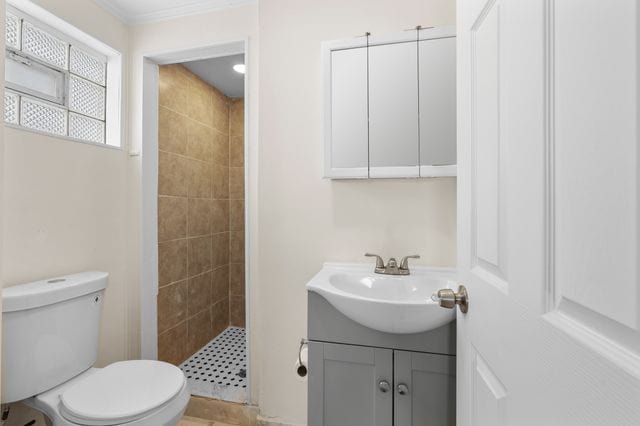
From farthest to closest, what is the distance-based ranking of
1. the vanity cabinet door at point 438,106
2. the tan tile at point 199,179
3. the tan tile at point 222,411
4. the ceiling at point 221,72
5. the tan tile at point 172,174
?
the tan tile at point 199,179 < the ceiling at point 221,72 < the tan tile at point 172,174 < the tan tile at point 222,411 < the vanity cabinet door at point 438,106

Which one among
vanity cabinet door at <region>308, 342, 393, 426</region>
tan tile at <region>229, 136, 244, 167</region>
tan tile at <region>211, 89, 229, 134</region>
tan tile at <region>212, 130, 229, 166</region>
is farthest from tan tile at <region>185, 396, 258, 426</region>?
tan tile at <region>211, 89, 229, 134</region>

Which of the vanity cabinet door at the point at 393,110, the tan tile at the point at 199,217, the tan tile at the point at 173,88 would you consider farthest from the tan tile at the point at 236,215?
the vanity cabinet door at the point at 393,110

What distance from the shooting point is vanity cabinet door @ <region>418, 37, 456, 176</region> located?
123 cm

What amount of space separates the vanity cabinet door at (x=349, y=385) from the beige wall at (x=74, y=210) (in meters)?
1.25

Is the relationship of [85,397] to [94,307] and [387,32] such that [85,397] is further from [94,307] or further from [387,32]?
[387,32]

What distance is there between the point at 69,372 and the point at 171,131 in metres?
1.45

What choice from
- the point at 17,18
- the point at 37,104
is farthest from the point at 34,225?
the point at 17,18

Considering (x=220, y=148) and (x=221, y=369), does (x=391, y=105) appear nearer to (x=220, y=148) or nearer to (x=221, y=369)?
(x=220, y=148)

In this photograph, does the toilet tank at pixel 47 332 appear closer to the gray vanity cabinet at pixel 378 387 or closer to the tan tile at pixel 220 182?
the gray vanity cabinet at pixel 378 387

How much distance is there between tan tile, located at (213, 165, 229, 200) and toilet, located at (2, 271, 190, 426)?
1350 millimetres

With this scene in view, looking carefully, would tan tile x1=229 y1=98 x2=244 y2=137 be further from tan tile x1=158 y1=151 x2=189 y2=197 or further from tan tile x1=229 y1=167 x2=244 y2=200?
tan tile x1=158 y1=151 x2=189 y2=197

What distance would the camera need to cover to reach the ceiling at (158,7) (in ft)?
5.36

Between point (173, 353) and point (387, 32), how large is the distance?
2.29 metres

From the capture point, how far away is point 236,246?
112 inches
